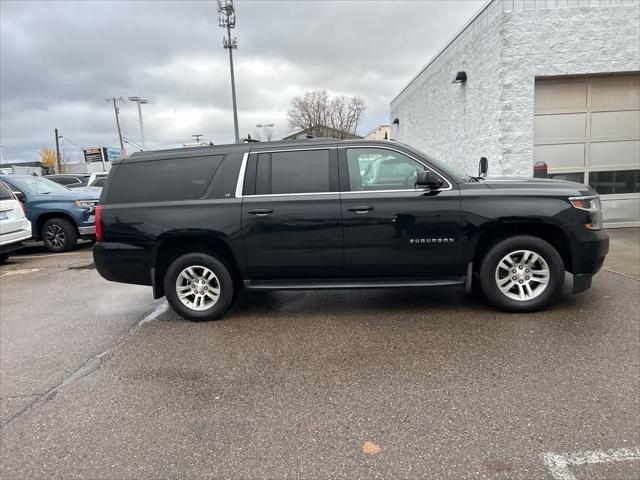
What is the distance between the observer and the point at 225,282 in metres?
4.88

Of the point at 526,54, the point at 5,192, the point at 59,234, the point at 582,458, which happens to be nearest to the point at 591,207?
the point at 582,458

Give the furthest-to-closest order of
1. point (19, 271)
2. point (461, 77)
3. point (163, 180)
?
Answer: 1. point (461, 77)
2. point (19, 271)
3. point (163, 180)

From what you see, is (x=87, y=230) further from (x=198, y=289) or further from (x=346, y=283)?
(x=346, y=283)

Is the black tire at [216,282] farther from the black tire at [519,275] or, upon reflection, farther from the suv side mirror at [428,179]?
the black tire at [519,275]

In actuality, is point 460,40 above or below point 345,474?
above

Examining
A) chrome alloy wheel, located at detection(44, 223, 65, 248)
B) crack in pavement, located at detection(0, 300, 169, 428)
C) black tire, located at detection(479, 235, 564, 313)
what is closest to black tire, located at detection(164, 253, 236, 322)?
crack in pavement, located at detection(0, 300, 169, 428)

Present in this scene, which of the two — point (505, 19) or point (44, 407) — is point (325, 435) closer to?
point (44, 407)

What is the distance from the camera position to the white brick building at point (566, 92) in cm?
896

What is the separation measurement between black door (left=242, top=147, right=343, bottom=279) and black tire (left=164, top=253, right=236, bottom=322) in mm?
292

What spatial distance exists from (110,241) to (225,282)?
4.45ft

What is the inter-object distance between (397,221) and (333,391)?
1.94 meters

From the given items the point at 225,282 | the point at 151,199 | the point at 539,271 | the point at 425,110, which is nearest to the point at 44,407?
the point at 225,282

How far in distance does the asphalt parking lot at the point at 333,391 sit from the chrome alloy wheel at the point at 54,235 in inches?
204

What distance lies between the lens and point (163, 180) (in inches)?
195
